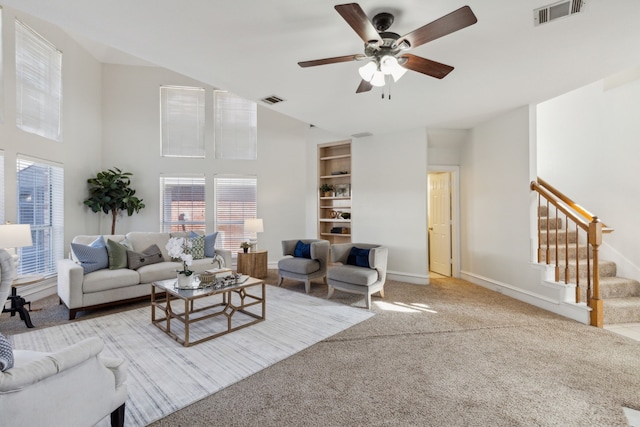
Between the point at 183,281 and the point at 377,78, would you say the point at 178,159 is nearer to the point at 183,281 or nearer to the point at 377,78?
the point at 183,281

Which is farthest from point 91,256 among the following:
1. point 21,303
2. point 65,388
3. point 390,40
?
point 390,40

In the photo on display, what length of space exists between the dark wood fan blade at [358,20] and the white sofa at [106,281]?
392 centimetres

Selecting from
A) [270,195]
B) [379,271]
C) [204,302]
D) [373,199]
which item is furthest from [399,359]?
[270,195]

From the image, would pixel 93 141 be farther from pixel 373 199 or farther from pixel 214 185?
pixel 373 199

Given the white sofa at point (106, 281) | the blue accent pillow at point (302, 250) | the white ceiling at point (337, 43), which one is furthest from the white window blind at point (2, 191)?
the blue accent pillow at point (302, 250)

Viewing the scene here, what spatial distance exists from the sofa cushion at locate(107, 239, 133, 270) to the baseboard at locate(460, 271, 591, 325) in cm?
555

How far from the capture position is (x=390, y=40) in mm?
2223

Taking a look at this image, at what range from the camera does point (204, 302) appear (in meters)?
4.13

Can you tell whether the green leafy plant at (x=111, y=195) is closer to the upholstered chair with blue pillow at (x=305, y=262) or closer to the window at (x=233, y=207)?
the window at (x=233, y=207)

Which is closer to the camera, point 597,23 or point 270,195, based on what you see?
point 597,23

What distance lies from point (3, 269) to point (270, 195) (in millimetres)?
5209

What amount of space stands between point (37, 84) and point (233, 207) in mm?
3584

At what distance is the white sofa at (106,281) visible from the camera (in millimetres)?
3523

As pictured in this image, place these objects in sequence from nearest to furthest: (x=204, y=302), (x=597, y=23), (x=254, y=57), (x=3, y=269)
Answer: (x=3, y=269), (x=597, y=23), (x=254, y=57), (x=204, y=302)
